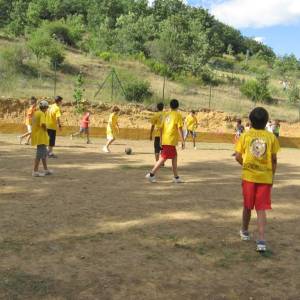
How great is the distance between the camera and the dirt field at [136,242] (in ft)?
15.7

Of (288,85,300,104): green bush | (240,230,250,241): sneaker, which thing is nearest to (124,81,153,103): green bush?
(288,85,300,104): green bush

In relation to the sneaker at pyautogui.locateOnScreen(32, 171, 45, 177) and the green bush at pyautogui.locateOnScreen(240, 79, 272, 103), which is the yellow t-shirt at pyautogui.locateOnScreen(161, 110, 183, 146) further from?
the green bush at pyautogui.locateOnScreen(240, 79, 272, 103)

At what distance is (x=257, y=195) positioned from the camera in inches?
235

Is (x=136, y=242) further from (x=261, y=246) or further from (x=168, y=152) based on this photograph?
(x=168, y=152)

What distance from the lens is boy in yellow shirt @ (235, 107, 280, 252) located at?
5918 mm

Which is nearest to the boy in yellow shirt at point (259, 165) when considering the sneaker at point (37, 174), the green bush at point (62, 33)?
the sneaker at point (37, 174)

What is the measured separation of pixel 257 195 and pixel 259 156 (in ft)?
Answer: 1.44

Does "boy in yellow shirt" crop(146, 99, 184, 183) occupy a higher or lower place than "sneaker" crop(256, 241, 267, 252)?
higher

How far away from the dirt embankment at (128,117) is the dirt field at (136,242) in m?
19.4

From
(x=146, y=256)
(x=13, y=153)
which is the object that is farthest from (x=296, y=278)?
(x=13, y=153)

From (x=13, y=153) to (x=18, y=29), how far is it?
4871 cm

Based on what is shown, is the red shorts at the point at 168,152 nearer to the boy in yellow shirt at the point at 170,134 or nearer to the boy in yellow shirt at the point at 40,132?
the boy in yellow shirt at the point at 170,134

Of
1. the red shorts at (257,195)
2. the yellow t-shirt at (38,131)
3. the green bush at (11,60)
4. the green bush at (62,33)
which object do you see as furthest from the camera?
the green bush at (62,33)

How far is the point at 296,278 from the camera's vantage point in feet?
17.1
